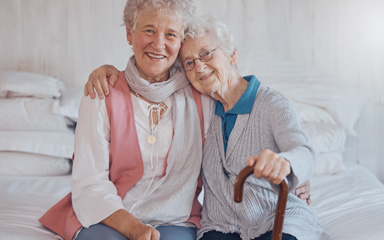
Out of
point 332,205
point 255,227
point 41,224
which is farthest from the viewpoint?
point 332,205

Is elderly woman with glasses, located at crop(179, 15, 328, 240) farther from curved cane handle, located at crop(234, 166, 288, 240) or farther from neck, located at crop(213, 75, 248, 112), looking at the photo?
curved cane handle, located at crop(234, 166, 288, 240)

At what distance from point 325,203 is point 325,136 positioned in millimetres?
686

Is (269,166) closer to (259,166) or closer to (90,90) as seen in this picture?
(259,166)

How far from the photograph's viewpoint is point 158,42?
1.48 m

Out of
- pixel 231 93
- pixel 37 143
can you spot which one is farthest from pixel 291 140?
pixel 37 143

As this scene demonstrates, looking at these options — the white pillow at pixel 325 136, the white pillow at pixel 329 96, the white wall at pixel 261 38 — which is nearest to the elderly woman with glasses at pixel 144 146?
the white pillow at pixel 325 136

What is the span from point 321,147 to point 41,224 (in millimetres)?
1608

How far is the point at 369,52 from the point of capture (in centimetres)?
299

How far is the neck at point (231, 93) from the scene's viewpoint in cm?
152

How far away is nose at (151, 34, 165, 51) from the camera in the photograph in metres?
1.47

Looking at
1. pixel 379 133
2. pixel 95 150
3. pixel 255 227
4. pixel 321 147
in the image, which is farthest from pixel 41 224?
pixel 379 133

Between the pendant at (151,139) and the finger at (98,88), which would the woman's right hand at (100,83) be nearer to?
the finger at (98,88)

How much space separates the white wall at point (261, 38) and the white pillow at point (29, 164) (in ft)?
2.45

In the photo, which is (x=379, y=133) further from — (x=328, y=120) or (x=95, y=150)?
(x=95, y=150)
